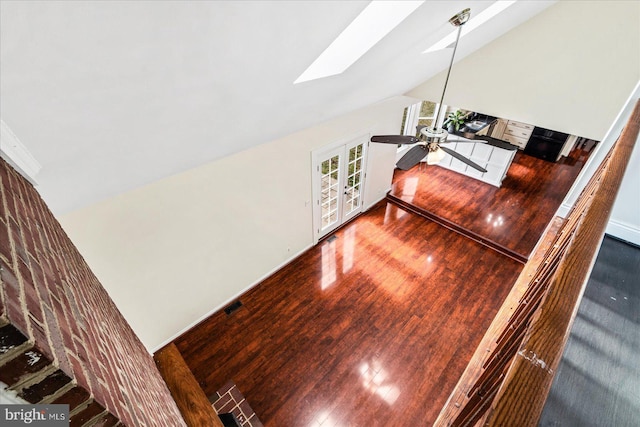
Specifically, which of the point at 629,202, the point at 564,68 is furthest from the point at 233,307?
the point at 564,68

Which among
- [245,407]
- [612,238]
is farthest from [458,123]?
[245,407]

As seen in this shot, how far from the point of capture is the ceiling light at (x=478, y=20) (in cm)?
231

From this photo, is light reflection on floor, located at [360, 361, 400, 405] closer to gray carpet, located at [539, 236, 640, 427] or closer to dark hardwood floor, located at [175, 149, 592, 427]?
dark hardwood floor, located at [175, 149, 592, 427]

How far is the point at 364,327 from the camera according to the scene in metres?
3.74

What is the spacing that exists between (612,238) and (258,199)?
12.5ft

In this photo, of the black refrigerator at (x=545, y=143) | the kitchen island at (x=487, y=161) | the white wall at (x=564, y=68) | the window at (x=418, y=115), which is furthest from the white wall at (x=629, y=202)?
the black refrigerator at (x=545, y=143)

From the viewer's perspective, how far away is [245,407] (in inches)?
114

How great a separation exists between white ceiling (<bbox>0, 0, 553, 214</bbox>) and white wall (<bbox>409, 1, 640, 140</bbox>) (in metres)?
1.67

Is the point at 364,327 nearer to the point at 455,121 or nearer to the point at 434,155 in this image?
the point at 434,155

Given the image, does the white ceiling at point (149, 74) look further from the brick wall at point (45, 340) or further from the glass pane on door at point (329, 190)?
the glass pane on door at point (329, 190)

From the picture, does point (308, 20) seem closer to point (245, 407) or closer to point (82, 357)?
point (82, 357)

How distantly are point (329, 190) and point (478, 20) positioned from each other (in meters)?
2.91

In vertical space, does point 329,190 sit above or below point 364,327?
above

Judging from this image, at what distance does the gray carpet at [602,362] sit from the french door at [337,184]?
3.15 m
